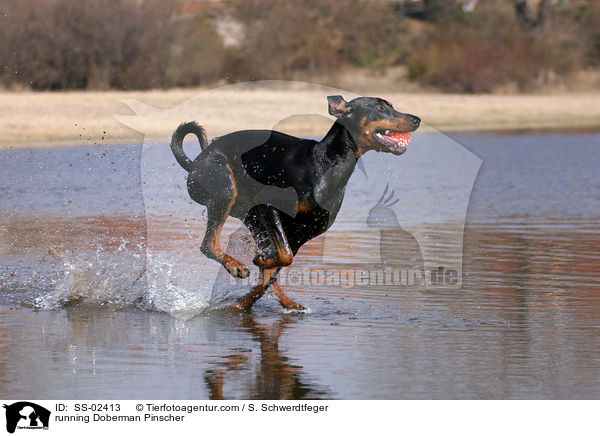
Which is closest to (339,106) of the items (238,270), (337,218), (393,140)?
(393,140)

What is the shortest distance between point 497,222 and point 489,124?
18120mm

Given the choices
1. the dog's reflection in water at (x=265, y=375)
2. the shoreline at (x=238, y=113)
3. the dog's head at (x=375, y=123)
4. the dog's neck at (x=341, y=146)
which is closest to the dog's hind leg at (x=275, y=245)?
the dog's neck at (x=341, y=146)

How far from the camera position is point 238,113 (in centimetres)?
2497

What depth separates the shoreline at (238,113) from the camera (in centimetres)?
2125

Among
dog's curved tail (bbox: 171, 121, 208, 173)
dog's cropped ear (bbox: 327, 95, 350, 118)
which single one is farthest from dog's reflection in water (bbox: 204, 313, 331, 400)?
dog's curved tail (bbox: 171, 121, 208, 173)

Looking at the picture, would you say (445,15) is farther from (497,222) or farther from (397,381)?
(397,381)

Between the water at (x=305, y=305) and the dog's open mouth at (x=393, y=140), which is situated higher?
the dog's open mouth at (x=393, y=140)

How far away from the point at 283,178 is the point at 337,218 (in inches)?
212

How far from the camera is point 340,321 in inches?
315

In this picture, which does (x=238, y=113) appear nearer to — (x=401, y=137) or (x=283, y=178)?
(x=283, y=178)

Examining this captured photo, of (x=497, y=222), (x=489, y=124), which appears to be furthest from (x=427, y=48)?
(x=497, y=222)
